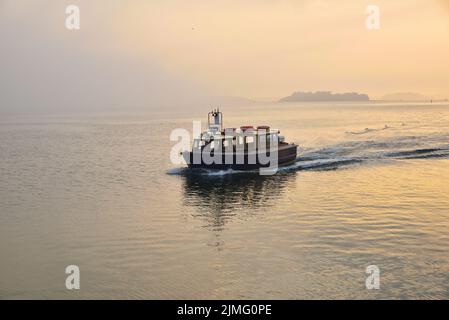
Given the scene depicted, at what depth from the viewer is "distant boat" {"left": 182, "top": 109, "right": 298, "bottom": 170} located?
47.5 m

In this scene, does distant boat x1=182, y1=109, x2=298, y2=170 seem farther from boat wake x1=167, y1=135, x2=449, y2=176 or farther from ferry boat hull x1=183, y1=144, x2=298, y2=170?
boat wake x1=167, y1=135, x2=449, y2=176

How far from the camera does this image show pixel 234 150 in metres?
48.7

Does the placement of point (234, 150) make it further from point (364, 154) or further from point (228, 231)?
point (228, 231)

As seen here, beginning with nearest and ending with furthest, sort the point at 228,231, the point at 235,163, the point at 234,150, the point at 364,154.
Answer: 1. the point at 228,231
2. the point at 235,163
3. the point at 234,150
4. the point at 364,154

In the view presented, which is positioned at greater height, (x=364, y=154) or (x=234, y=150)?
(x=234, y=150)

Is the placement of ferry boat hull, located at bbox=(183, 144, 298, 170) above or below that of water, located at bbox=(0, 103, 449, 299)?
above

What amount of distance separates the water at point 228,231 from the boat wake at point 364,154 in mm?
558

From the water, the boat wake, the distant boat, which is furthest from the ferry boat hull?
the water

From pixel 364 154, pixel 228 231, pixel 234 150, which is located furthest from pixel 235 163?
pixel 228 231

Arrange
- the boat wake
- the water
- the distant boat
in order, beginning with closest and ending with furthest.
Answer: the water, the distant boat, the boat wake

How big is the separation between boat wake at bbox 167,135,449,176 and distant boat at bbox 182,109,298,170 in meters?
0.92

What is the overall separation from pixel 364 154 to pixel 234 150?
65.9 ft

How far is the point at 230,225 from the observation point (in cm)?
2989

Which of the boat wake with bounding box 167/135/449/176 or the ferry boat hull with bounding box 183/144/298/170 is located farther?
the boat wake with bounding box 167/135/449/176
